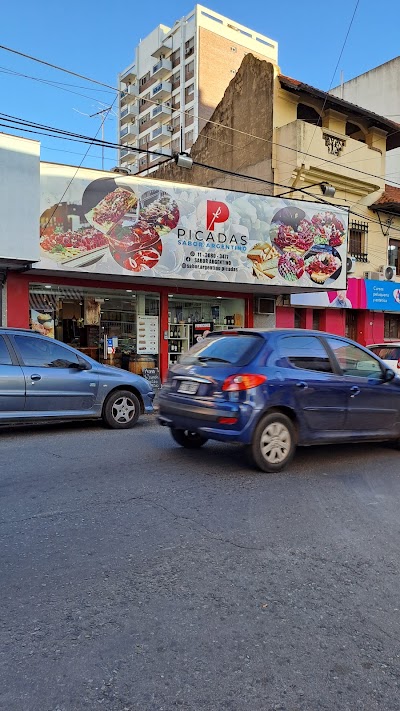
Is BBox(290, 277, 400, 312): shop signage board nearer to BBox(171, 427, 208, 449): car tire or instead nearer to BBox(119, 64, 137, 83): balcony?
BBox(171, 427, 208, 449): car tire

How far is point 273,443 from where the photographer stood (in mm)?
5992

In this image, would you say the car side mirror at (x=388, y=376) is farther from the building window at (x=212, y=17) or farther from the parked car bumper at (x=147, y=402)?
the building window at (x=212, y=17)

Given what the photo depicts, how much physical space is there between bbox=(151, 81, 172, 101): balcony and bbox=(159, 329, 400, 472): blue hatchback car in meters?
64.3

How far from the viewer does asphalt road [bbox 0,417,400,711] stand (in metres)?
2.37

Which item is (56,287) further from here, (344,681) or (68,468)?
(344,681)

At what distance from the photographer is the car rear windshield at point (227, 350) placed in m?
6.12

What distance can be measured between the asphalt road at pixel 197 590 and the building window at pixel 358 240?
54.1 feet

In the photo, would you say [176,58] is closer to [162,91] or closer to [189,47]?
[189,47]

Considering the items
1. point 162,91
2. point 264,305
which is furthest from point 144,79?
point 264,305

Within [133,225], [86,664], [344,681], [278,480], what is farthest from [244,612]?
[133,225]

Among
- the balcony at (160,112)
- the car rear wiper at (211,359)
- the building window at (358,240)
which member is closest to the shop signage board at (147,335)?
the car rear wiper at (211,359)

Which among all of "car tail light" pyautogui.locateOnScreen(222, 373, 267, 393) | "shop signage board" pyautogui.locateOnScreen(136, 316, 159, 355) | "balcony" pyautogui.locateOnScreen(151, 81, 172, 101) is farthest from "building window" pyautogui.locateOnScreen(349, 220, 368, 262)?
"balcony" pyautogui.locateOnScreen(151, 81, 172, 101)

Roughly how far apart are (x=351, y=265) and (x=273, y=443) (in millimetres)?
14537

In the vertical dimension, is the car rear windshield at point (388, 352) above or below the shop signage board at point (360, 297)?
below
